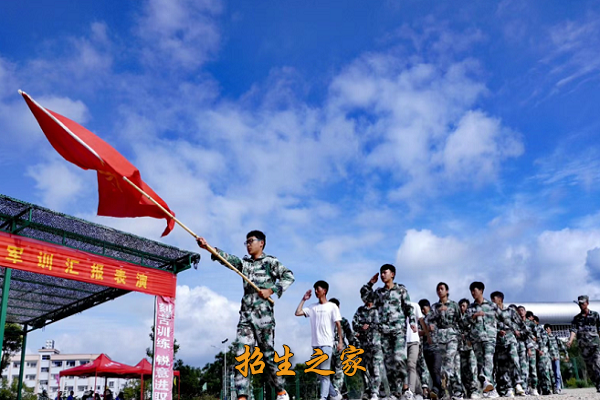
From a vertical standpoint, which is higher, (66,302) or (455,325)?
(66,302)

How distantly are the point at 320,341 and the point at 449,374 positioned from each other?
2.17 m

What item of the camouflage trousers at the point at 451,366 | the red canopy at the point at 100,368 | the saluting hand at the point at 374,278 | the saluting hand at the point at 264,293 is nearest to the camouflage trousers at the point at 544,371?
the camouflage trousers at the point at 451,366

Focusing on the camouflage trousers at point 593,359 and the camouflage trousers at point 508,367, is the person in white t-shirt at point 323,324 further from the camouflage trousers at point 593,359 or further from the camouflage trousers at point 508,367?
the camouflage trousers at point 593,359

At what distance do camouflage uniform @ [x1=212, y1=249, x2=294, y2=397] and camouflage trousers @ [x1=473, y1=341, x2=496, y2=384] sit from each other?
4.50 m

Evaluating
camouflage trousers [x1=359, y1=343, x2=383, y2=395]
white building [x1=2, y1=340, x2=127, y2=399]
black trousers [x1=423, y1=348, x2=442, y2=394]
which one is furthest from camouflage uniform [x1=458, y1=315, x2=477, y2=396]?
white building [x1=2, y1=340, x2=127, y2=399]

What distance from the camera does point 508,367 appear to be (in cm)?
955

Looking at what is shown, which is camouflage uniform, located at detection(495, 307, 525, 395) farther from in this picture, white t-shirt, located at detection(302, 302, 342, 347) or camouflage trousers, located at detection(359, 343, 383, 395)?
white t-shirt, located at detection(302, 302, 342, 347)

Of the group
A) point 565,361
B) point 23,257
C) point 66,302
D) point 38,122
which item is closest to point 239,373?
point 38,122

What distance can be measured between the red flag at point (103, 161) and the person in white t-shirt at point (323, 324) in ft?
9.68

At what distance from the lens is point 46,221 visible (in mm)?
11438

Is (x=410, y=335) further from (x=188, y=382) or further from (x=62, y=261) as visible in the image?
(x=188, y=382)

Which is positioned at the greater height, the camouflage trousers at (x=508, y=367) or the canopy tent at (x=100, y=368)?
the canopy tent at (x=100, y=368)

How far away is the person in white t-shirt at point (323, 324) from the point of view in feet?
25.5

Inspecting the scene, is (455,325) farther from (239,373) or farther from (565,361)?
(565,361)
